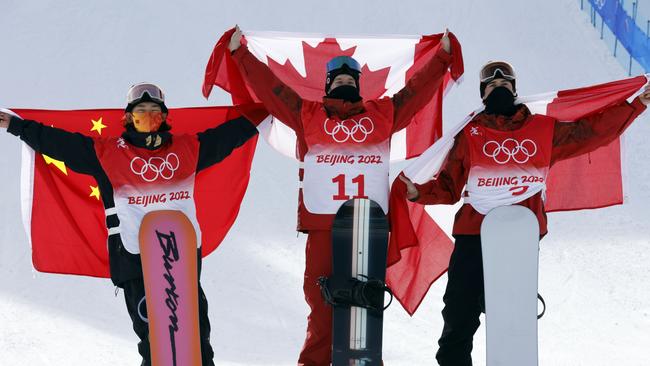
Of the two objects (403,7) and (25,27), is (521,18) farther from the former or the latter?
(25,27)

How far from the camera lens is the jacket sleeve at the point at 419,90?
238 inches

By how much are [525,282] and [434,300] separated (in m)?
4.03

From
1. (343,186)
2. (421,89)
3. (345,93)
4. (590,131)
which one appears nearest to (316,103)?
(345,93)

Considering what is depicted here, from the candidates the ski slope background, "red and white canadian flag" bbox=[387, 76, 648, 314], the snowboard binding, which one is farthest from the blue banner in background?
the snowboard binding

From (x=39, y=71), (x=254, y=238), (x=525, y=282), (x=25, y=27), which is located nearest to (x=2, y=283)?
(x=254, y=238)

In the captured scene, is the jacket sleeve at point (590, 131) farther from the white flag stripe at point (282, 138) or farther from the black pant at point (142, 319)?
the black pant at point (142, 319)

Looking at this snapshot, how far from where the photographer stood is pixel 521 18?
728 inches

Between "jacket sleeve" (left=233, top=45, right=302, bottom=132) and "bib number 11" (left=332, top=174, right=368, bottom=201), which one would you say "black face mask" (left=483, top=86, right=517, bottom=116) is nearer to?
"bib number 11" (left=332, top=174, right=368, bottom=201)

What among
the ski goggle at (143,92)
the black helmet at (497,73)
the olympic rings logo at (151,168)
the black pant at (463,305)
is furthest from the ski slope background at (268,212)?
the ski goggle at (143,92)

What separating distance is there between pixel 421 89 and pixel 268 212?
5699mm

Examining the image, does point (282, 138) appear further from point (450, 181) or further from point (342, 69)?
point (450, 181)

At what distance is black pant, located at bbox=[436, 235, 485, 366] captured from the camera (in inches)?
229

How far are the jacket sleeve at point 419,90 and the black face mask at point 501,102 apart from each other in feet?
1.10

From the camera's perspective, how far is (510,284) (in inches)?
226
